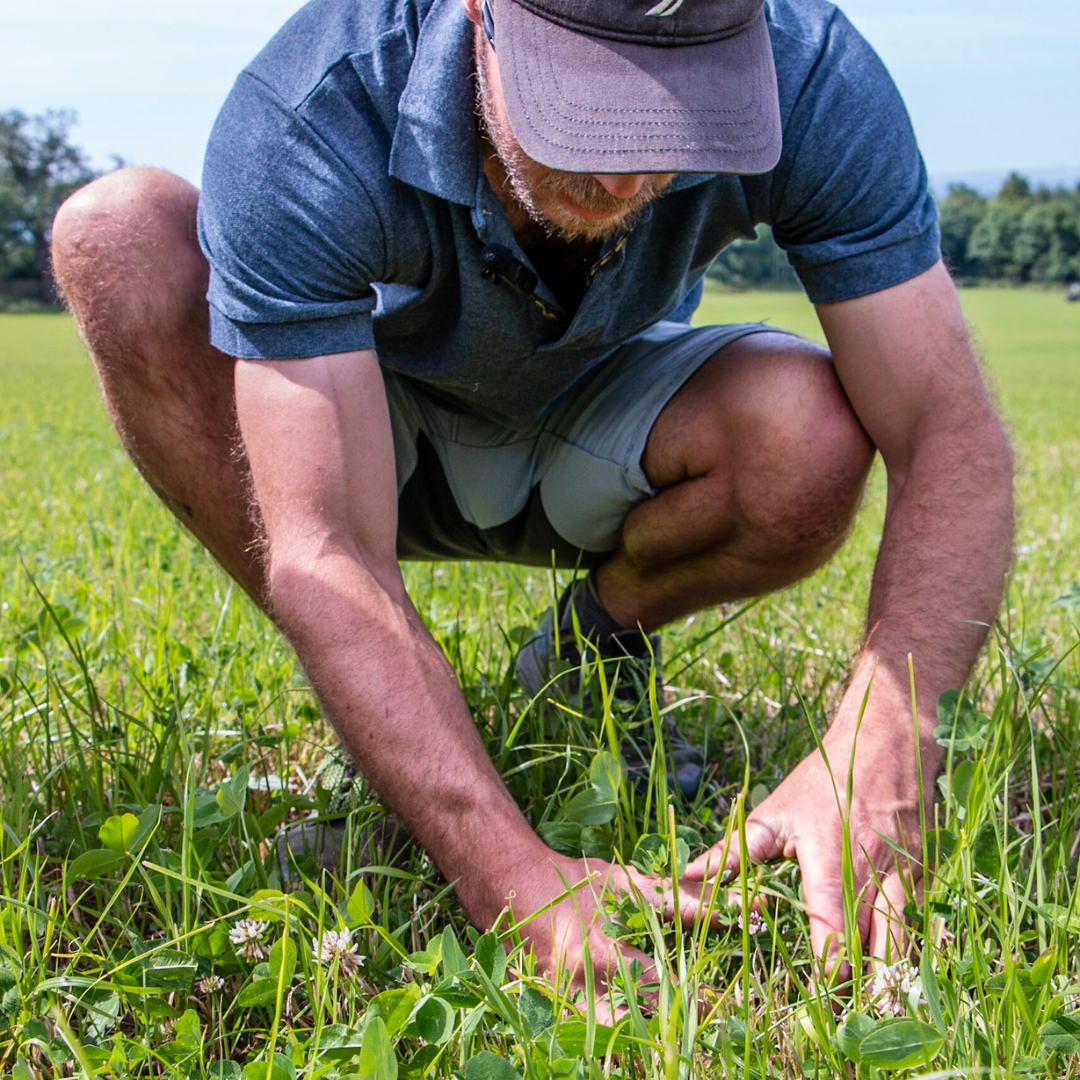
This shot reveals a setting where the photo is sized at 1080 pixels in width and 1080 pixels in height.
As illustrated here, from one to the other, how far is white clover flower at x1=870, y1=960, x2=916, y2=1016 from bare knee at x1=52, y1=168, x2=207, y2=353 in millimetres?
1534

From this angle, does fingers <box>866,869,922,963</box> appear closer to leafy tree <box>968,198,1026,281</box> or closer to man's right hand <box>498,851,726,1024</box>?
man's right hand <box>498,851,726,1024</box>

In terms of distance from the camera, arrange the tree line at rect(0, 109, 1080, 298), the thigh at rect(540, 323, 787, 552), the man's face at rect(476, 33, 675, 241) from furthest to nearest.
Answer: the tree line at rect(0, 109, 1080, 298) < the thigh at rect(540, 323, 787, 552) < the man's face at rect(476, 33, 675, 241)

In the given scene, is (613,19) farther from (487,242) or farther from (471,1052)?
(471,1052)

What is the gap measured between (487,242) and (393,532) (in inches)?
19.3

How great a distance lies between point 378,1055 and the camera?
1.08 m

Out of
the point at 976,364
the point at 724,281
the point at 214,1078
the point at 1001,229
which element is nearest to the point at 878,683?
the point at 976,364

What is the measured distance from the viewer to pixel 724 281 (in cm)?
5956

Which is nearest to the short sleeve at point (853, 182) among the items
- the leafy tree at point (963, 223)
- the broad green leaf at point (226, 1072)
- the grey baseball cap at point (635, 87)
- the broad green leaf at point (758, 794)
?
the grey baseball cap at point (635, 87)

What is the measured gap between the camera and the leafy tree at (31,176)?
69062 millimetres

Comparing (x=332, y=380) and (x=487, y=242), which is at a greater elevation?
(x=487, y=242)

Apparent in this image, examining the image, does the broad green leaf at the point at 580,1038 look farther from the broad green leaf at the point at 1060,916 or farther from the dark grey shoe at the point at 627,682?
the dark grey shoe at the point at 627,682

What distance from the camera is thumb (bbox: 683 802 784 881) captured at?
4.79ft

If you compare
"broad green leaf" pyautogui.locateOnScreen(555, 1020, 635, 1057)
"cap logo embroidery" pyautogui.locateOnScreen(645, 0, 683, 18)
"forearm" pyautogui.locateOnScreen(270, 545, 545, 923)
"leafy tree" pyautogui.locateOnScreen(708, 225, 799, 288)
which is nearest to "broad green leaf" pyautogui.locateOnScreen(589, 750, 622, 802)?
"forearm" pyautogui.locateOnScreen(270, 545, 545, 923)

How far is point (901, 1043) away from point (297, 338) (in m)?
1.20
